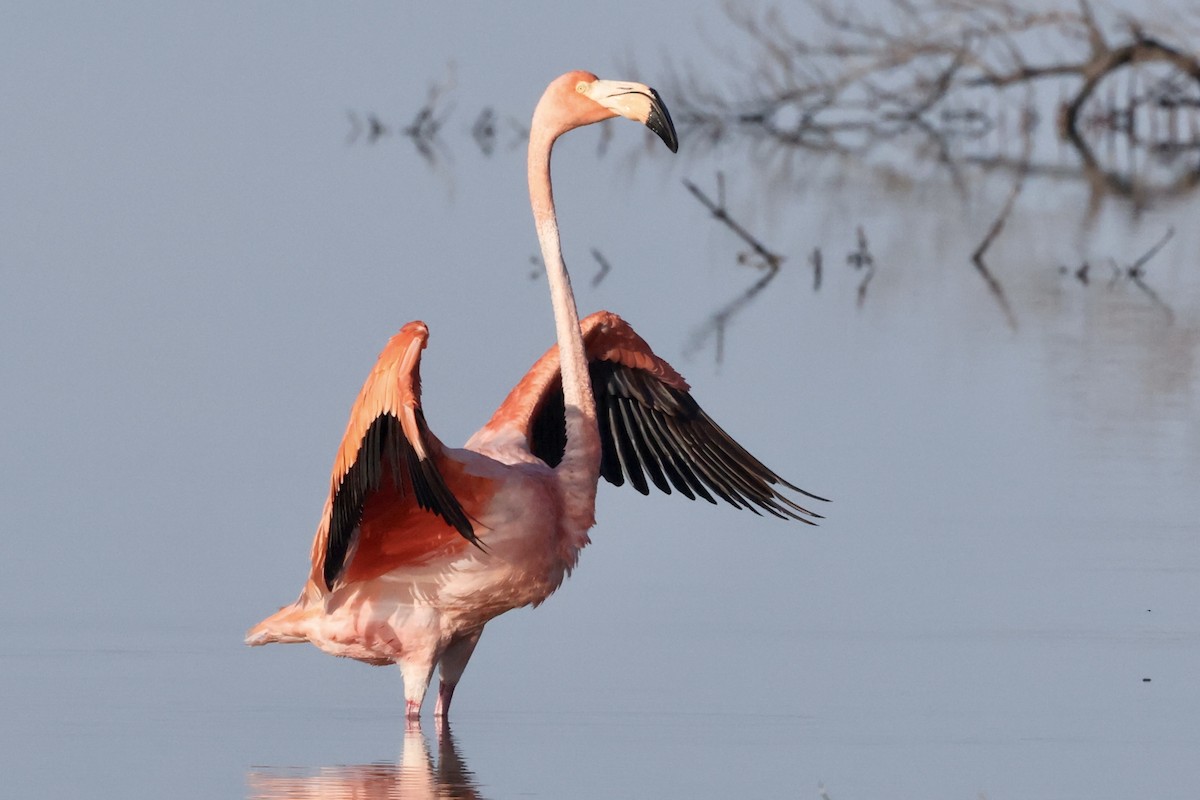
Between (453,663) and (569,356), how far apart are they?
40.3 inches

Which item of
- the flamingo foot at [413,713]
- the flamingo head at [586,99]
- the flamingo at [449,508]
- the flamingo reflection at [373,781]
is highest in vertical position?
the flamingo head at [586,99]

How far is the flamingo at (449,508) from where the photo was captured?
6.65 meters

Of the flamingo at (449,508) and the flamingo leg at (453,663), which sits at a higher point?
the flamingo at (449,508)

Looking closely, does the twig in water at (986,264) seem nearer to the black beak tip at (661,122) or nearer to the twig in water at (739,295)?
the twig in water at (739,295)

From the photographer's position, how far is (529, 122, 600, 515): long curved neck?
7.27 m

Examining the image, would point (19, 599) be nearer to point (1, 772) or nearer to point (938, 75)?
point (1, 772)

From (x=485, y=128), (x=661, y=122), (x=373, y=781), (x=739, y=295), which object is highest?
(x=485, y=128)

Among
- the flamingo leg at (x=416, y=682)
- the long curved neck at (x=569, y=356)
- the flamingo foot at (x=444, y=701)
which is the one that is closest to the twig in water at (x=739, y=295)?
the long curved neck at (x=569, y=356)

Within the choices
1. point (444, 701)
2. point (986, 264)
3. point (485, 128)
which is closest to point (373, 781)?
point (444, 701)

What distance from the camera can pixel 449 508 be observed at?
6574mm

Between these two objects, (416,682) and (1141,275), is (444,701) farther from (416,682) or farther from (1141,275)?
(1141,275)

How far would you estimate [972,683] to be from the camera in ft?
24.2

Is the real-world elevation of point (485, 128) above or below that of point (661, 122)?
above

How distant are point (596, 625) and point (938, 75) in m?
26.1
